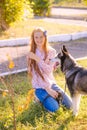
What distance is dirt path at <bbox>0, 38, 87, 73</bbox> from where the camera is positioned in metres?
8.64

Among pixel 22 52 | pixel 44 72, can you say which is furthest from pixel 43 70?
pixel 22 52

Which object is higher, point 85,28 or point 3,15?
point 3,15

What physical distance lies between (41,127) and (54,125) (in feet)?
0.81

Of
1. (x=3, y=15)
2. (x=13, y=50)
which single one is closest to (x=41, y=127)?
(x=13, y=50)

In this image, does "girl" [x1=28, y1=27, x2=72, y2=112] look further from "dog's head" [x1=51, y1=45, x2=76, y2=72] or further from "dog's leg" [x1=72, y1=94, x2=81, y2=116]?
"dog's leg" [x1=72, y1=94, x2=81, y2=116]

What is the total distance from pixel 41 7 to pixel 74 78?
48.6ft

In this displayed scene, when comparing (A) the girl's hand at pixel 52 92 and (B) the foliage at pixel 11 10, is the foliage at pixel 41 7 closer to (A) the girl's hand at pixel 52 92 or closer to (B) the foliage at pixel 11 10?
(B) the foliage at pixel 11 10

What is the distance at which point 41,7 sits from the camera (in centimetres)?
1991

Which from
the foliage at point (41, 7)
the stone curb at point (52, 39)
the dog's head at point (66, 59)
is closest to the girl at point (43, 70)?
the dog's head at point (66, 59)

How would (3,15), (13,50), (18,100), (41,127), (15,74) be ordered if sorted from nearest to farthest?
(41,127)
(18,100)
(15,74)
(13,50)
(3,15)

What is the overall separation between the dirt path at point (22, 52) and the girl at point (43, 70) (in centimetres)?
252

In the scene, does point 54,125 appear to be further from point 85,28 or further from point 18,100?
point 85,28

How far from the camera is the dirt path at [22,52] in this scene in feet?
28.3

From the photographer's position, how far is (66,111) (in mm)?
5648
